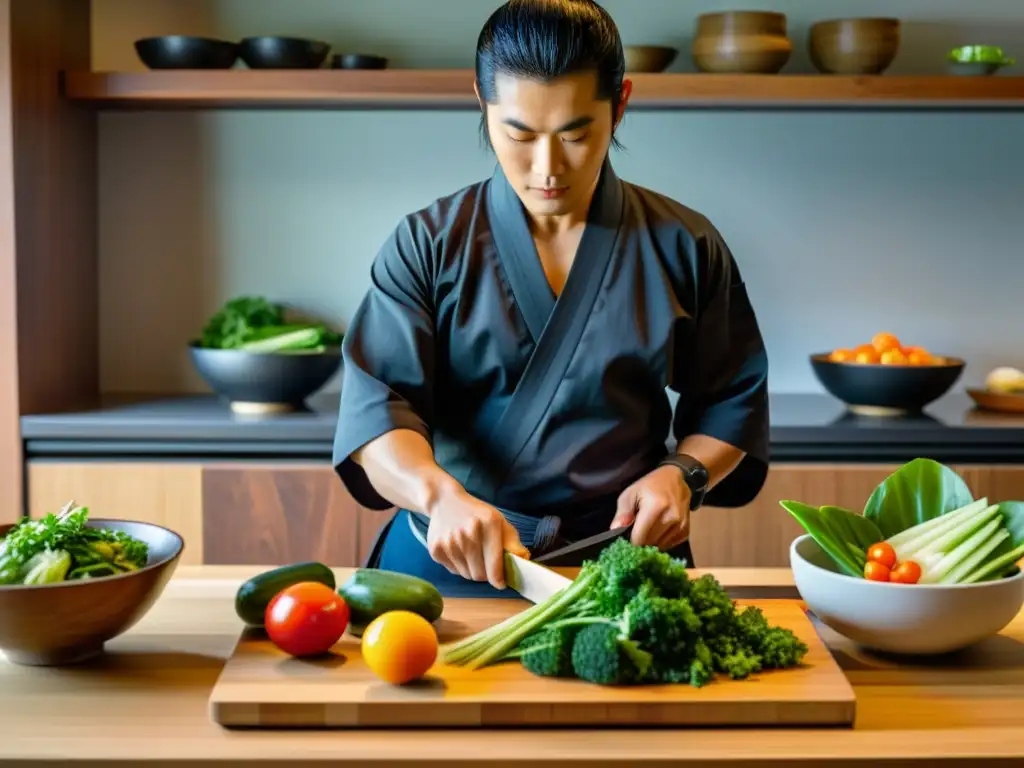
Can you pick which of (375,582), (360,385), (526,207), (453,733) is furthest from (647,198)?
(453,733)

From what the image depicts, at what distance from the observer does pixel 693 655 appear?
1386 millimetres

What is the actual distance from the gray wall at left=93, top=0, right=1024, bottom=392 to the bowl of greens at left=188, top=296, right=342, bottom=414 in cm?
31

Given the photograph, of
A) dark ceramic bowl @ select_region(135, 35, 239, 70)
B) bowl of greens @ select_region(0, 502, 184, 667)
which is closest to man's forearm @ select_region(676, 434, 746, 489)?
bowl of greens @ select_region(0, 502, 184, 667)

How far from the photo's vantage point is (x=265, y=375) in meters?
3.03

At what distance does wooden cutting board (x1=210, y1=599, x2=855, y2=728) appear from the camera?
1319mm

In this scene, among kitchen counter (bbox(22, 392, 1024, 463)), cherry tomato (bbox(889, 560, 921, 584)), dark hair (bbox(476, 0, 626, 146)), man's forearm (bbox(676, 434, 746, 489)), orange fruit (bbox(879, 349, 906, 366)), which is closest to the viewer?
cherry tomato (bbox(889, 560, 921, 584))

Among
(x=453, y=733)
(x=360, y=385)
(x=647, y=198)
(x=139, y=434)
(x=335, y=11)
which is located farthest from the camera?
(x=335, y=11)

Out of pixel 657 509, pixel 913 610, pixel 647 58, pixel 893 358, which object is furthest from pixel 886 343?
pixel 913 610

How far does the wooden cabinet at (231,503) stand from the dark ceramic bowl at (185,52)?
95cm

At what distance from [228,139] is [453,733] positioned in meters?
2.44

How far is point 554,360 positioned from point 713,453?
287mm

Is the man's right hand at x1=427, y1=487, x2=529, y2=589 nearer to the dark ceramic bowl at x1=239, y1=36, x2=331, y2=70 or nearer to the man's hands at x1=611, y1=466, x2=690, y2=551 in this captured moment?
the man's hands at x1=611, y1=466, x2=690, y2=551

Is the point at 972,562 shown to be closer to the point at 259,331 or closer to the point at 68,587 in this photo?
the point at 68,587

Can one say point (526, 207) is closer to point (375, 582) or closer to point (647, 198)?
point (647, 198)
